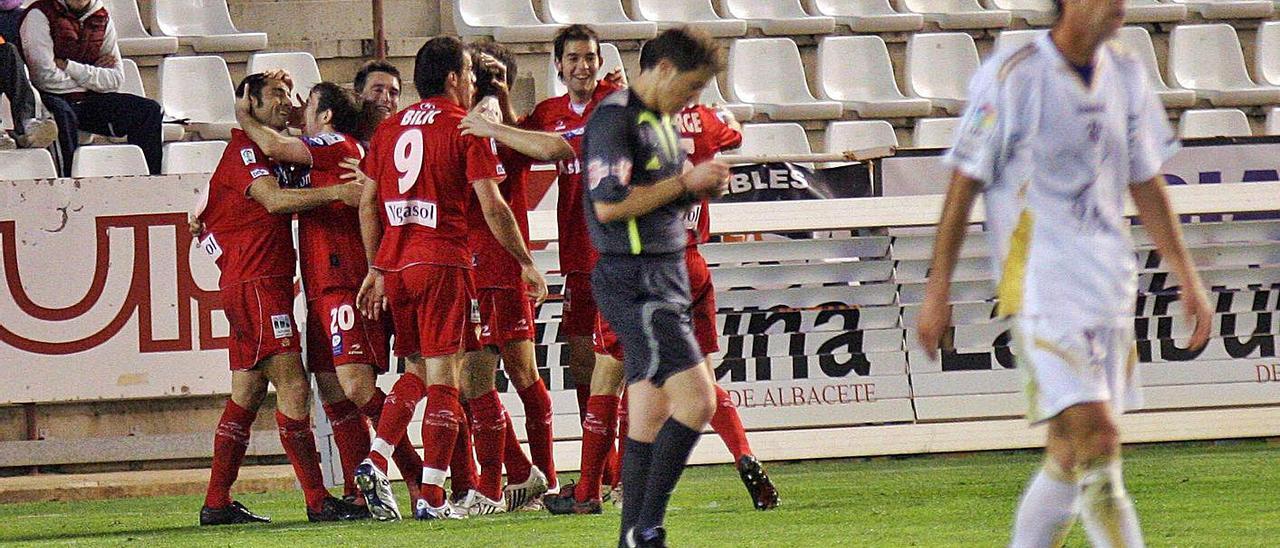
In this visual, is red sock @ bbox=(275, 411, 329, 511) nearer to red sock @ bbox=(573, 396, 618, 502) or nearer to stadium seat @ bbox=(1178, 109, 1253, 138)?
red sock @ bbox=(573, 396, 618, 502)

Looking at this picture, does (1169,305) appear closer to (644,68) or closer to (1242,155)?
(1242,155)

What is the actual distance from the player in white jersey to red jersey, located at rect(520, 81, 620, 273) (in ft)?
12.3

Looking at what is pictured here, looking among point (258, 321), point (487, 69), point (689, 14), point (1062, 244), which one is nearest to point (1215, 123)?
point (689, 14)

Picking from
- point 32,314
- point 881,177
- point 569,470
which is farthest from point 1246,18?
point 32,314

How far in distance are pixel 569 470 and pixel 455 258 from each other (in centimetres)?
278

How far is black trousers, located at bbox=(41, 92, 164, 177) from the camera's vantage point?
1102 centimetres

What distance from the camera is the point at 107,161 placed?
35.2ft

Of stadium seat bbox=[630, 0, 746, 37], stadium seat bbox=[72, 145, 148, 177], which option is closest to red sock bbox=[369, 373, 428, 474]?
stadium seat bbox=[72, 145, 148, 177]

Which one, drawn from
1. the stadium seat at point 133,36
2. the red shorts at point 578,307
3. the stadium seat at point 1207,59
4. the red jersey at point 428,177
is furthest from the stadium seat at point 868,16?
the red jersey at point 428,177

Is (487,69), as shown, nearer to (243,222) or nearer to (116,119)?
(243,222)

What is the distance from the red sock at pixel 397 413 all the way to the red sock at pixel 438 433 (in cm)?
14

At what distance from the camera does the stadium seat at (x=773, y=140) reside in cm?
1181

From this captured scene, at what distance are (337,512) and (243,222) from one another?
1317mm

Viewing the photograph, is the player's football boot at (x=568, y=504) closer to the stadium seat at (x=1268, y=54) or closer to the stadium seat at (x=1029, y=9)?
the stadium seat at (x=1029, y=9)
